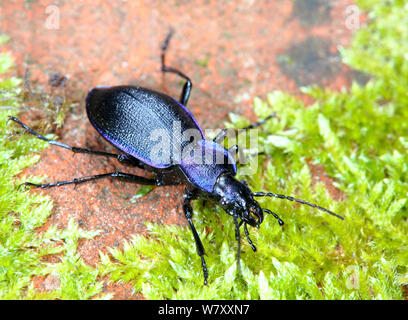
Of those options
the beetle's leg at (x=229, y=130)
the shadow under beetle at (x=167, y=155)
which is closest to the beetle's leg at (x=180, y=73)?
the shadow under beetle at (x=167, y=155)

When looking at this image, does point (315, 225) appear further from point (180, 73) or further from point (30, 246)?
point (30, 246)

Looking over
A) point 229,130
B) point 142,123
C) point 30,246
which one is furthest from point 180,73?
point 30,246

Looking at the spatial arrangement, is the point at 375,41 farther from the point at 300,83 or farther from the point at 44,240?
the point at 44,240

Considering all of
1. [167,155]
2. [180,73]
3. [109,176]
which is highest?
[180,73]

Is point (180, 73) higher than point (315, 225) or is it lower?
higher

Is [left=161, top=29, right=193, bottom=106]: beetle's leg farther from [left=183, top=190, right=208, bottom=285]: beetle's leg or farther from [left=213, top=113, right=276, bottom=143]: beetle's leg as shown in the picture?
[left=183, top=190, right=208, bottom=285]: beetle's leg

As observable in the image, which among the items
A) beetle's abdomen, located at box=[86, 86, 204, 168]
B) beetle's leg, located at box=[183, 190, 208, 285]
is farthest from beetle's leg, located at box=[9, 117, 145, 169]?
beetle's leg, located at box=[183, 190, 208, 285]
